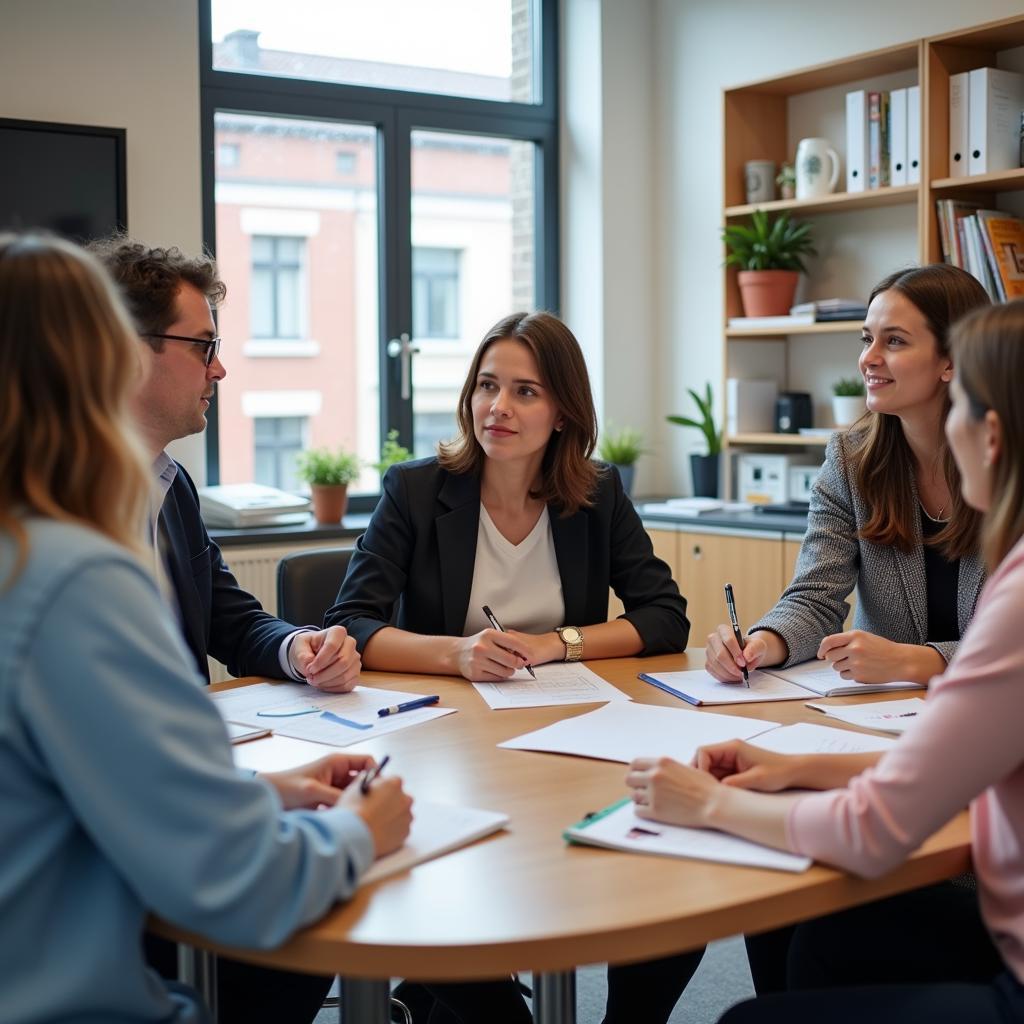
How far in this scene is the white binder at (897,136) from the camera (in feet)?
12.4

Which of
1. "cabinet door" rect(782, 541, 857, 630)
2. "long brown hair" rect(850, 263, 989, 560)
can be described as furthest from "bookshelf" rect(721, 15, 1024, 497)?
"long brown hair" rect(850, 263, 989, 560)

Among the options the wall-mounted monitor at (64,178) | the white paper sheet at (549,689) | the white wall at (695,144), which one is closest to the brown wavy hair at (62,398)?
the white paper sheet at (549,689)

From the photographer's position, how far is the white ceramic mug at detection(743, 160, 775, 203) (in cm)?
431

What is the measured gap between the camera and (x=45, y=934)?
3.33ft

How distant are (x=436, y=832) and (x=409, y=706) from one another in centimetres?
57

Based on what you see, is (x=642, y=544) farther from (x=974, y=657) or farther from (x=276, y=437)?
(x=276, y=437)

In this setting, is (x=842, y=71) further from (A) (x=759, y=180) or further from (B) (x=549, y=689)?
(B) (x=549, y=689)

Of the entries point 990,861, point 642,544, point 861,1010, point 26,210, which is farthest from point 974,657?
point 26,210

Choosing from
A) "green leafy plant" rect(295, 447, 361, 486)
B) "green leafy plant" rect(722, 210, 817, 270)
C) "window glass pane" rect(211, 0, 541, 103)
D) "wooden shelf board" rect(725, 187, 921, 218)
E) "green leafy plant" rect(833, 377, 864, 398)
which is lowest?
"green leafy plant" rect(295, 447, 361, 486)

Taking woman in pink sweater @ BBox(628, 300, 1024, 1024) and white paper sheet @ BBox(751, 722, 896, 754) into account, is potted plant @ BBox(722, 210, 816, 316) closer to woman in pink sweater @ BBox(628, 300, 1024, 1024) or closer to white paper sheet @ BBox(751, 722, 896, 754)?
white paper sheet @ BBox(751, 722, 896, 754)

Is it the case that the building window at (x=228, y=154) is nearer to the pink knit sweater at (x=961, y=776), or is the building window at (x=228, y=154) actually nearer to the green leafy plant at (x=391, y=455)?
the green leafy plant at (x=391, y=455)

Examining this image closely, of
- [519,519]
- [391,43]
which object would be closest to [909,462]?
[519,519]

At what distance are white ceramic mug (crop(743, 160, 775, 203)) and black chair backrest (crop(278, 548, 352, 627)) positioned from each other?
241cm

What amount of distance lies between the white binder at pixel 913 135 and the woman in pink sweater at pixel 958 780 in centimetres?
263
